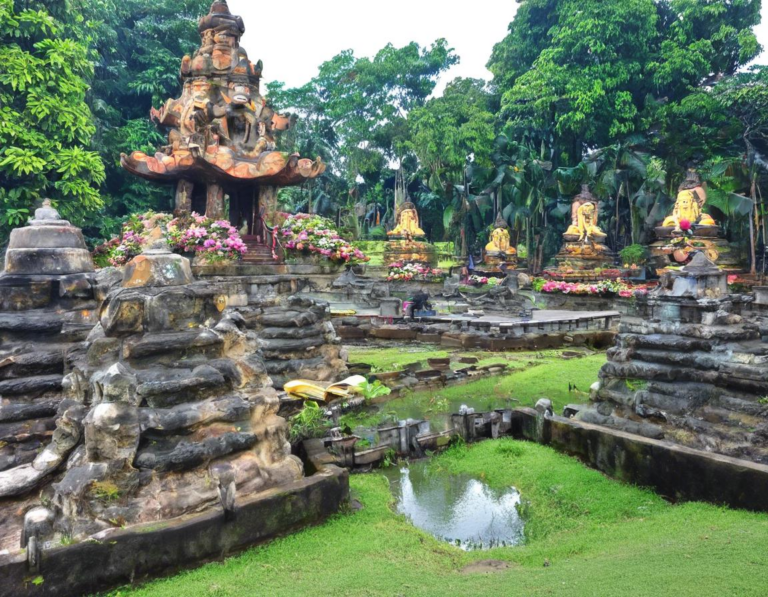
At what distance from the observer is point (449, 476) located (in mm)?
6129

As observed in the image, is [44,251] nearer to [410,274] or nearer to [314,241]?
[314,241]

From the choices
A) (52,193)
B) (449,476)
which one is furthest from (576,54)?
(449,476)

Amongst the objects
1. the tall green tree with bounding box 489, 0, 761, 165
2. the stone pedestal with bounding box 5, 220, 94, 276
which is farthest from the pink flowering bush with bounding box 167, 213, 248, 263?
the tall green tree with bounding box 489, 0, 761, 165

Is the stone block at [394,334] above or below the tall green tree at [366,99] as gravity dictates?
below

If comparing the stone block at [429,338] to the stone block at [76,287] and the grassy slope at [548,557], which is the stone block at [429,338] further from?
the stone block at [76,287]

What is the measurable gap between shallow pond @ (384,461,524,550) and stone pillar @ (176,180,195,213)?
→ 1188 cm

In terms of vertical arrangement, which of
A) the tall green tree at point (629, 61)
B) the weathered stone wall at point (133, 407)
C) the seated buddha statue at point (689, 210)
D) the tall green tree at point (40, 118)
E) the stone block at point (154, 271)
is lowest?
the weathered stone wall at point (133, 407)

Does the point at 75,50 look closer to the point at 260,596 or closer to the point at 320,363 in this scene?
the point at 320,363

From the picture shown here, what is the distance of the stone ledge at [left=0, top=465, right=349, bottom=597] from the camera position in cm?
349

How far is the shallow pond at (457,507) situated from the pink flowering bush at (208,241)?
871 cm

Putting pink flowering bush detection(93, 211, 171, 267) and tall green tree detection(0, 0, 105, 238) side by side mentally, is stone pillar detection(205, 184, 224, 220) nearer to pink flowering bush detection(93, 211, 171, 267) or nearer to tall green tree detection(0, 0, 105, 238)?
pink flowering bush detection(93, 211, 171, 267)

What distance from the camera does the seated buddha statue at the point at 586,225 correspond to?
973 inches

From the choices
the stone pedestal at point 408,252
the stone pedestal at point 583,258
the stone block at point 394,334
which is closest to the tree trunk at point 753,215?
the stone pedestal at point 583,258

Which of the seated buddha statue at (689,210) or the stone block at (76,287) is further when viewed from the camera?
the seated buddha statue at (689,210)
